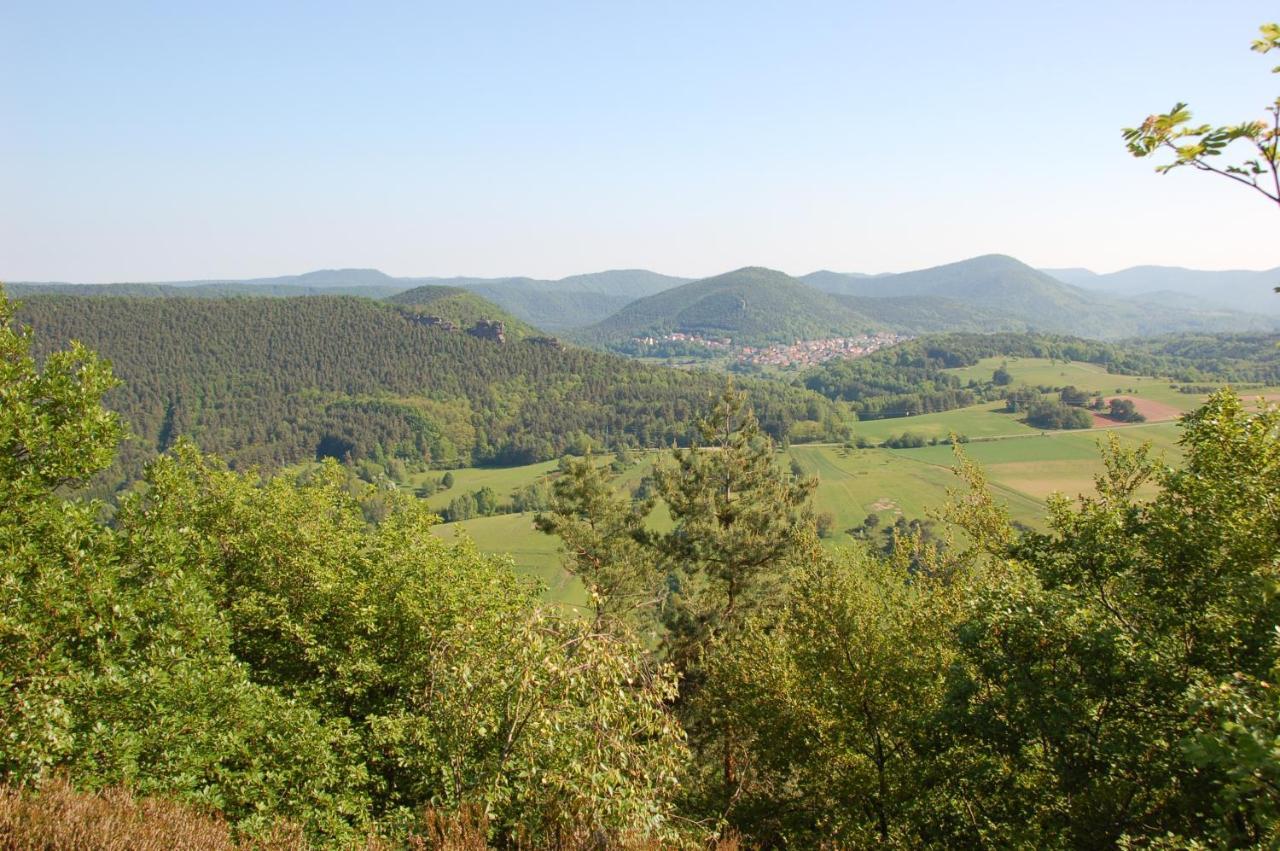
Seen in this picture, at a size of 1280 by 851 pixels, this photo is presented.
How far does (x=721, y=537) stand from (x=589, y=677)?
685 inches

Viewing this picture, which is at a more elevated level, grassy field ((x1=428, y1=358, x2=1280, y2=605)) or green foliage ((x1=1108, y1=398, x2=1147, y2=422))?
green foliage ((x1=1108, y1=398, x2=1147, y2=422))

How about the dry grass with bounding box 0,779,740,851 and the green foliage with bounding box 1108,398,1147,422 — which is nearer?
the dry grass with bounding box 0,779,740,851

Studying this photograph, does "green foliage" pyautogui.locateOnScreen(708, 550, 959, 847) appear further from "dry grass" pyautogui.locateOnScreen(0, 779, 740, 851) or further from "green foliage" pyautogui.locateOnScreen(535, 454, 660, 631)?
"green foliage" pyautogui.locateOnScreen(535, 454, 660, 631)

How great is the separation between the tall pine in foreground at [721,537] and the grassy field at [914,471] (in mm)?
35124

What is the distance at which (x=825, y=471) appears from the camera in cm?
11712

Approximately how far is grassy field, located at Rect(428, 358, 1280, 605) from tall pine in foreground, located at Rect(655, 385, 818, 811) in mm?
35124

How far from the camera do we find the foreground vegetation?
747 centimetres

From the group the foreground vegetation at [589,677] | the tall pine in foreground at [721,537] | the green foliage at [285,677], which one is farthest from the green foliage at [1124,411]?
the green foliage at [285,677]

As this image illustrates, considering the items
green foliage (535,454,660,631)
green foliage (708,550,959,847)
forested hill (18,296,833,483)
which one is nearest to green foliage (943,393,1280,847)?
green foliage (708,550,959,847)

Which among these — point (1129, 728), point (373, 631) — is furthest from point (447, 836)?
point (1129, 728)

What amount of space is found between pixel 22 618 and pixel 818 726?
14.0 meters

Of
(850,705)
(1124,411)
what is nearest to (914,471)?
(1124,411)

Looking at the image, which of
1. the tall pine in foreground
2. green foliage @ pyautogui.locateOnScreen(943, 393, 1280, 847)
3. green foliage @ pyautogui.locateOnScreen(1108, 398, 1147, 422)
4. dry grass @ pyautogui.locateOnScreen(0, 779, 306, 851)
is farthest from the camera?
green foliage @ pyautogui.locateOnScreen(1108, 398, 1147, 422)

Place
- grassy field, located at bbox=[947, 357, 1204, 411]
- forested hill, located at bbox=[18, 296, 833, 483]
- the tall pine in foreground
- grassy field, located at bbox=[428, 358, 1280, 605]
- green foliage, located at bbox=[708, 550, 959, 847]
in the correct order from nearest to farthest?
green foliage, located at bbox=[708, 550, 959, 847]
the tall pine in foreground
grassy field, located at bbox=[428, 358, 1280, 605]
grassy field, located at bbox=[947, 357, 1204, 411]
forested hill, located at bbox=[18, 296, 833, 483]
